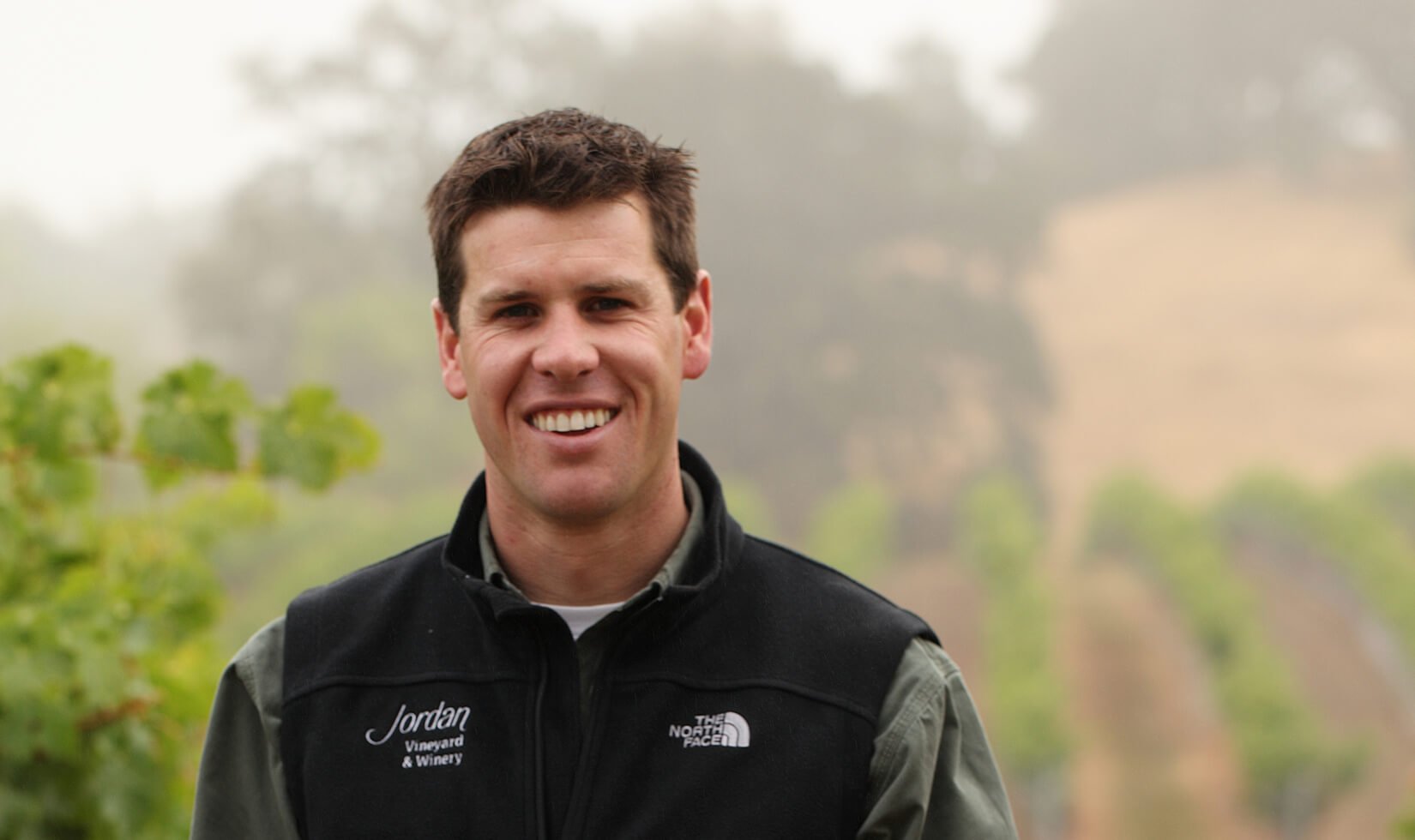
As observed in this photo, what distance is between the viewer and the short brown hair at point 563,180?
66.8 inches

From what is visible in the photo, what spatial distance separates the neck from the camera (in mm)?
1778

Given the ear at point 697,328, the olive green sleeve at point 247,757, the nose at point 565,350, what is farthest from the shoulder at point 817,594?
the olive green sleeve at point 247,757

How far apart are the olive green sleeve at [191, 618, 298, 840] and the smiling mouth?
1.49 feet

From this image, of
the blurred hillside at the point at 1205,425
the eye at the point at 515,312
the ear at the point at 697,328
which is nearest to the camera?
the eye at the point at 515,312

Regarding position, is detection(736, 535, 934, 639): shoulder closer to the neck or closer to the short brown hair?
the neck

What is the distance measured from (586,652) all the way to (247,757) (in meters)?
0.45

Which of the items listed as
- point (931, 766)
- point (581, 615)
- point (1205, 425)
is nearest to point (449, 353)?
point (581, 615)

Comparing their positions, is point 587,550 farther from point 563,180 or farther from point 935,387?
point 935,387

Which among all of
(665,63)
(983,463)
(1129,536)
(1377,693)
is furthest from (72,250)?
(1377,693)

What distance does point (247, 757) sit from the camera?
179 centimetres

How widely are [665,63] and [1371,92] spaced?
22.5m

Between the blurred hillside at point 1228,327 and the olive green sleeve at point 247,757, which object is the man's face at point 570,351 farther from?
the blurred hillside at point 1228,327

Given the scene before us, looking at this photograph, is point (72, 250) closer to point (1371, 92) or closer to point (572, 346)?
point (1371, 92)

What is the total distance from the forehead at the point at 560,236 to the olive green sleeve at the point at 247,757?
569 mm
